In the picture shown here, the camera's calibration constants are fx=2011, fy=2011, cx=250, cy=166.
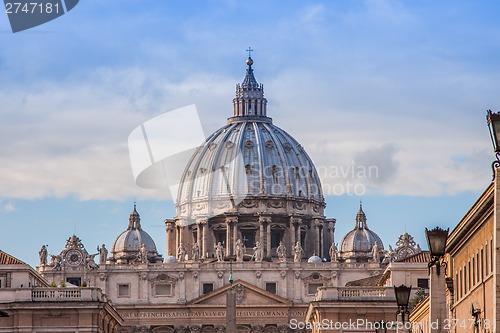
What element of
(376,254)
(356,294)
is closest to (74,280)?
(376,254)

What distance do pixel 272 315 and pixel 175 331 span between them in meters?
8.52

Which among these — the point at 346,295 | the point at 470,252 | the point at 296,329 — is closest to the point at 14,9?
the point at 470,252

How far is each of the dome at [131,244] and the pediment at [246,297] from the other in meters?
22.6

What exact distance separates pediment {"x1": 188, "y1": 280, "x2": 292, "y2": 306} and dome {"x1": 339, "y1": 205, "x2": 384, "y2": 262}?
18566mm

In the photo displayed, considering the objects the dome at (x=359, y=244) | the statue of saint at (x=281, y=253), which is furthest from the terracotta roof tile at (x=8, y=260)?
the dome at (x=359, y=244)

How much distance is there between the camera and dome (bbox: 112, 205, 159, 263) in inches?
7648

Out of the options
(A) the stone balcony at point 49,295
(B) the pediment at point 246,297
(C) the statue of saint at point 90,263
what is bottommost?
(A) the stone balcony at point 49,295

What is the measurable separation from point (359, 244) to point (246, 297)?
79.9 ft

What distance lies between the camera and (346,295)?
10306cm

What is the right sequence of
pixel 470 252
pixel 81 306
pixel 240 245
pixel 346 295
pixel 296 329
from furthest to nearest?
pixel 240 245 → pixel 296 329 → pixel 346 295 → pixel 81 306 → pixel 470 252

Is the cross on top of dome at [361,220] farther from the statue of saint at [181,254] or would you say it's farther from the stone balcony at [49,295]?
the stone balcony at [49,295]

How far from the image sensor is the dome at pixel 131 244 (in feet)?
637

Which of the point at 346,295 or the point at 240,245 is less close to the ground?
the point at 240,245

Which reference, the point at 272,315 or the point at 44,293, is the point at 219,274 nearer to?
the point at 272,315
